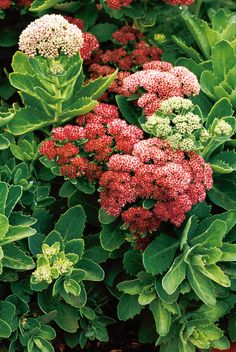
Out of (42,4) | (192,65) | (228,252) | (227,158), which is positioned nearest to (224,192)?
(227,158)

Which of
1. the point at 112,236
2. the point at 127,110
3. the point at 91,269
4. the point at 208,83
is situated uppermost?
the point at 208,83

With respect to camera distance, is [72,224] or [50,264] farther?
[72,224]

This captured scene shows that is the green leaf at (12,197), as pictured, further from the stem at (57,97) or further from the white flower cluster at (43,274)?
the stem at (57,97)

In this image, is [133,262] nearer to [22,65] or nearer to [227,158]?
[227,158]

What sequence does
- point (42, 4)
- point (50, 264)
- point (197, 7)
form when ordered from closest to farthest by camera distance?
point (50, 264) → point (42, 4) → point (197, 7)

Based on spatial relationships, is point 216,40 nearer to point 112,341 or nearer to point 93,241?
point 93,241

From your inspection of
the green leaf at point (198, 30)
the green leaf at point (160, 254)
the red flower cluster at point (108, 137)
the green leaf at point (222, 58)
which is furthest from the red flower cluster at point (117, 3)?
the green leaf at point (160, 254)

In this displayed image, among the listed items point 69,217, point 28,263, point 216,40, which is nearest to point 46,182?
point 69,217
